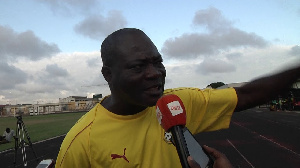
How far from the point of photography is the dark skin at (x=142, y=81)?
175cm

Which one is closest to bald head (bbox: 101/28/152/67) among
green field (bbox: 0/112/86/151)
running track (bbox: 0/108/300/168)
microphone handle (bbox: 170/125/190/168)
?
microphone handle (bbox: 170/125/190/168)

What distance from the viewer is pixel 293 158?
9.44m

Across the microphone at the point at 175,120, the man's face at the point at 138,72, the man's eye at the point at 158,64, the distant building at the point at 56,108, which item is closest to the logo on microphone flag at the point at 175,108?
the microphone at the point at 175,120

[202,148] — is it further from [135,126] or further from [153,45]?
[153,45]

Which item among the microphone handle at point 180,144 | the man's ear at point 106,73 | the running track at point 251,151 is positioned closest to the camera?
the microphone handle at point 180,144

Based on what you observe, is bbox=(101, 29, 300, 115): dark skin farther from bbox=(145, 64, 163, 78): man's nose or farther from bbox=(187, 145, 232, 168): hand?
bbox=(187, 145, 232, 168): hand

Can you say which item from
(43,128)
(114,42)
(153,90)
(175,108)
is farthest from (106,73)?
(43,128)

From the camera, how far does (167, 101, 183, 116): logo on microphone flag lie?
4.34 ft

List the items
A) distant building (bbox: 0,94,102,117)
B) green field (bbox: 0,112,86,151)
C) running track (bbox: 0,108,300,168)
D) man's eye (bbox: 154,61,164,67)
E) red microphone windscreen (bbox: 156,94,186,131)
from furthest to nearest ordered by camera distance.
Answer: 1. distant building (bbox: 0,94,102,117)
2. green field (bbox: 0,112,86,151)
3. running track (bbox: 0,108,300,168)
4. man's eye (bbox: 154,61,164,67)
5. red microphone windscreen (bbox: 156,94,186,131)

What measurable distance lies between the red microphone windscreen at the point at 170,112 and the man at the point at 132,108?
0.31 m

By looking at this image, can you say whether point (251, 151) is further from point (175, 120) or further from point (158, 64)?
point (175, 120)

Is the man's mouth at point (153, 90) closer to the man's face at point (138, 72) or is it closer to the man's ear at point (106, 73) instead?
the man's face at point (138, 72)

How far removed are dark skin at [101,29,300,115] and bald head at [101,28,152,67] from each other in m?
0.01

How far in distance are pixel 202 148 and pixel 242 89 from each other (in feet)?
3.29
